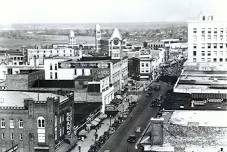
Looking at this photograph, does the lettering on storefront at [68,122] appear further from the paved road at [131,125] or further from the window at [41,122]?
the window at [41,122]

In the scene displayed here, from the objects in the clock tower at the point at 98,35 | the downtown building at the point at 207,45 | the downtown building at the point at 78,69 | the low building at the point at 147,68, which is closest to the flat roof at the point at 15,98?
the downtown building at the point at 78,69

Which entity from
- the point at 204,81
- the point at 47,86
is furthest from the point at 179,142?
the point at 47,86

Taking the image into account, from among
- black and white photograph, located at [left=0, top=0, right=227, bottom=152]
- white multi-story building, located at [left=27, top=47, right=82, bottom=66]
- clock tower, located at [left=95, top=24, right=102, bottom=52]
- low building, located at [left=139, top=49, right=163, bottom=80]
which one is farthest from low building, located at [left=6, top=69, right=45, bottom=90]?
clock tower, located at [left=95, top=24, right=102, bottom=52]

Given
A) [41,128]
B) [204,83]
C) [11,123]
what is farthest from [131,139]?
[11,123]

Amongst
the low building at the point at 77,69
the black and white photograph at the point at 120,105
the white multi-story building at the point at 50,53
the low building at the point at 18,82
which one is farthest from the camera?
the white multi-story building at the point at 50,53

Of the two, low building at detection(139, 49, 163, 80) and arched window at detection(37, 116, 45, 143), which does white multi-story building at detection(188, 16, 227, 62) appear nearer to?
low building at detection(139, 49, 163, 80)
